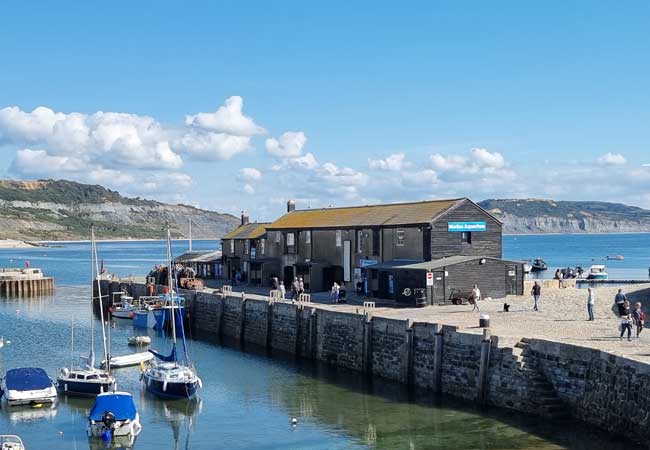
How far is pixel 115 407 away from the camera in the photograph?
108 feet

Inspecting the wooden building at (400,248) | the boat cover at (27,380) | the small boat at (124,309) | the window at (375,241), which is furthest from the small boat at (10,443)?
the small boat at (124,309)

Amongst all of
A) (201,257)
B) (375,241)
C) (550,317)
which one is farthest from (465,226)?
(201,257)

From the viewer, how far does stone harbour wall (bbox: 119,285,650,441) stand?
93.2 ft

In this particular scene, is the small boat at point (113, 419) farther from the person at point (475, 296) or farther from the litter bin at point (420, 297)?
the litter bin at point (420, 297)

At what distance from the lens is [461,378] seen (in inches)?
1400

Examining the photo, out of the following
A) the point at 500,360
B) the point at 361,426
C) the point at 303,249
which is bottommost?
the point at 361,426

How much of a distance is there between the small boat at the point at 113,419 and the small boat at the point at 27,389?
5.63 meters

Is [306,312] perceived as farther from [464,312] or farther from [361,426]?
[361,426]

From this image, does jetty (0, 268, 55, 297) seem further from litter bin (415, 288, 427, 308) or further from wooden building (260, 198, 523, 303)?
litter bin (415, 288, 427, 308)

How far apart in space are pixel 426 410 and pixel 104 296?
55952 millimetres

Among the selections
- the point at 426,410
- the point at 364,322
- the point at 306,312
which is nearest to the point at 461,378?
the point at 426,410

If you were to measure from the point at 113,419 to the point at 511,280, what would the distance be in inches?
1138

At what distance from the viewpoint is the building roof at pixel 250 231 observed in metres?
75.8

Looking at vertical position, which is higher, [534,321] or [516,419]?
[534,321]
